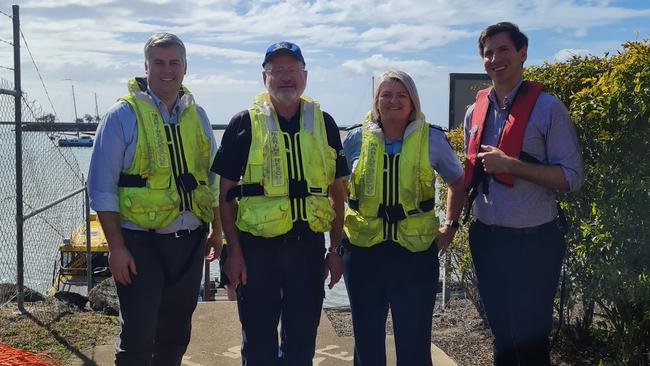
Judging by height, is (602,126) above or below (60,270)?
above

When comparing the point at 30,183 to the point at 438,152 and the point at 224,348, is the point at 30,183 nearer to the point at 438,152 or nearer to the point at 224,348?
the point at 224,348

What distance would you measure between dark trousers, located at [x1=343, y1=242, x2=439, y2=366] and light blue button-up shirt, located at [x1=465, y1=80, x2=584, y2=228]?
477 mm

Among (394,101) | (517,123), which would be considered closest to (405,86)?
(394,101)

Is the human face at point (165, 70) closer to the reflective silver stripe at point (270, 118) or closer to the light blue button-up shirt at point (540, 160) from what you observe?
the reflective silver stripe at point (270, 118)

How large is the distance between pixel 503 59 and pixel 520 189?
698 millimetres

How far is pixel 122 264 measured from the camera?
3.42 metres

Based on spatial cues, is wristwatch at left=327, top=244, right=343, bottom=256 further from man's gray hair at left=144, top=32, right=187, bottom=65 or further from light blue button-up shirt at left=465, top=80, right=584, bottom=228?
man's gray hair at left=144, top=32, right=187, bottom=65

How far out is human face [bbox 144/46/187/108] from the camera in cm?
354

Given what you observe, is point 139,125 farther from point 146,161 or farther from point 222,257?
point 222,257

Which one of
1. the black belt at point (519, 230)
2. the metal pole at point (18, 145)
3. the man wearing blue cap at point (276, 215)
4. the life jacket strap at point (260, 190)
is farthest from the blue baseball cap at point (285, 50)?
the metal pole at point (18, 145)

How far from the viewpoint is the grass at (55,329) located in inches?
215

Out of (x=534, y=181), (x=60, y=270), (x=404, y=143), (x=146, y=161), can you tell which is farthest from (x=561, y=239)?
(x=60, y=270)

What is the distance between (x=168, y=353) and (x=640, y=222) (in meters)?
2.76

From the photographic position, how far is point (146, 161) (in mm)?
3541
